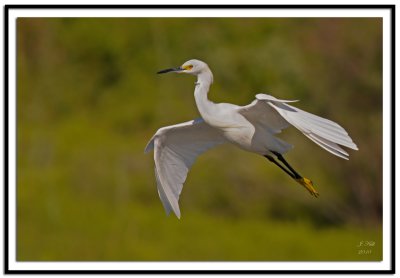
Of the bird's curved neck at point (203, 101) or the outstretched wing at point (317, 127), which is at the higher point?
the bird's curved neck at point (203, 101)

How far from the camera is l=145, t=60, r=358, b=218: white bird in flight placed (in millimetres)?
3787

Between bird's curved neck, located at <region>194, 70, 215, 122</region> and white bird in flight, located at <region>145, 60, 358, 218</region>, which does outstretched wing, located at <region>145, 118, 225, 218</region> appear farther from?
bird's curved neck, located at <region>194, 70, 215, 122</region>

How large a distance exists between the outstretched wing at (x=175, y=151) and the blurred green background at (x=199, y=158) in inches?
142

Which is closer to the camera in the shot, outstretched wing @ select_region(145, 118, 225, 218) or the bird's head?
the bird's head

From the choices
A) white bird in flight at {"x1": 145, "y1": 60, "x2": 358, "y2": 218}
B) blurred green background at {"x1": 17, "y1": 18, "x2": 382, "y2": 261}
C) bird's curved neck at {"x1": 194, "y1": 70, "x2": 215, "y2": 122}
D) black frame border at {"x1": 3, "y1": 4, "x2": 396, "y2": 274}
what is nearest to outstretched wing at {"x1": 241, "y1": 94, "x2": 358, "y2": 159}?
white bird in flight at {"x1": 145, "y1": 60, "x2": 358, "y2": 218}

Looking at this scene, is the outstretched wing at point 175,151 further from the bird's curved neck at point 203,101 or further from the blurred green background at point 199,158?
the blurred green background at point 199,158

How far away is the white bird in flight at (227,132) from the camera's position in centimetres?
379

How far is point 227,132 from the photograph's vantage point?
4148 millimetres

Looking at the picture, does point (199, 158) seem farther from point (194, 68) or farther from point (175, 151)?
point (194, 68)

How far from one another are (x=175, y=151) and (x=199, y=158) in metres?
4.19

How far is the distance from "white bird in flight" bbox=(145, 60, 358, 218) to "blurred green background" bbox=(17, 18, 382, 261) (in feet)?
11.9

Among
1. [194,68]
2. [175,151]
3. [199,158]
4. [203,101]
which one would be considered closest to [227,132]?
[203,101]
